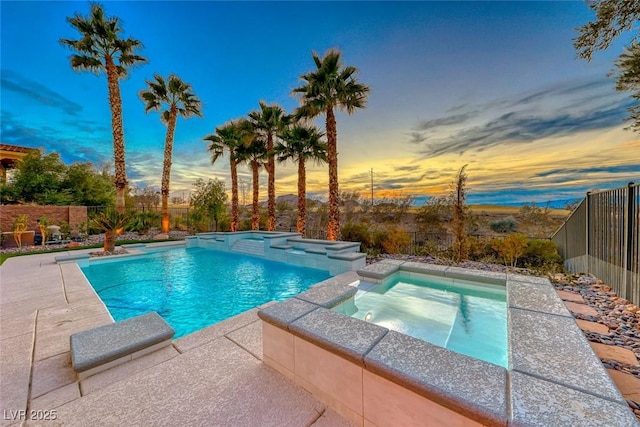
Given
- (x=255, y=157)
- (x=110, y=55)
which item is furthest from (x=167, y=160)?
(x=110, y=55)

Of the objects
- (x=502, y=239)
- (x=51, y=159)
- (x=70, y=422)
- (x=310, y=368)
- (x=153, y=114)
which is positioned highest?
(x=153, y=114)

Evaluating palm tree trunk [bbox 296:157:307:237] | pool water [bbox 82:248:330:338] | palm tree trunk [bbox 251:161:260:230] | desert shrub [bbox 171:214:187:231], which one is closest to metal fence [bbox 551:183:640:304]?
pool water [bbox 82:248:330:338]

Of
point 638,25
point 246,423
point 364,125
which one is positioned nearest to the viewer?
point 246,423

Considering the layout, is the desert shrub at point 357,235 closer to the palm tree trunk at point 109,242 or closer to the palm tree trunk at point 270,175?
the palm tree trunk at point 270,175

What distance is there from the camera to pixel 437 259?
7.29m

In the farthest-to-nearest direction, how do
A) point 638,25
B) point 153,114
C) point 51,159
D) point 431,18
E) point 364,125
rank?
point 51,159, point 153,114, point 364,125, point 431,18, point 638,25

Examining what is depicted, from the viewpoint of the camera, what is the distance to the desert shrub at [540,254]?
6.42 m

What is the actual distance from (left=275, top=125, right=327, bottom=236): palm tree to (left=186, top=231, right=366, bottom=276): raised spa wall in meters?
1.69

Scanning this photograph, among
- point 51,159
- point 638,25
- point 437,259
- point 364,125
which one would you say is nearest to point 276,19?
point 364,125

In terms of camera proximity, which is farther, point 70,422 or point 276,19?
point 276,19

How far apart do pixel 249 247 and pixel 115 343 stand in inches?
301

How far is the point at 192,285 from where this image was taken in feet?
18.6

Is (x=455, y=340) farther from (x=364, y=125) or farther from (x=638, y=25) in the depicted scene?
(x=364, y=125)

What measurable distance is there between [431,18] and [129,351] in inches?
381
